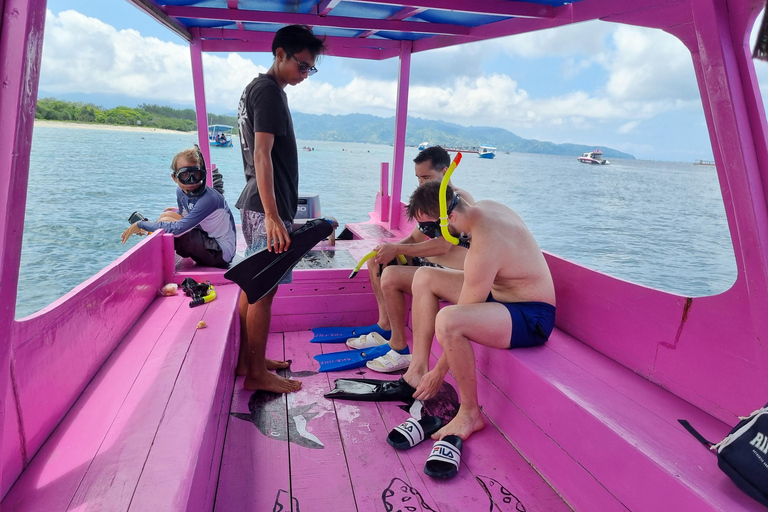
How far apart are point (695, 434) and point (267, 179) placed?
1908 millimetres

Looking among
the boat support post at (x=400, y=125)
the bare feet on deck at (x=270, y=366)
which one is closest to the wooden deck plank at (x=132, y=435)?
the bare feet on deck at (x=270, y=366)

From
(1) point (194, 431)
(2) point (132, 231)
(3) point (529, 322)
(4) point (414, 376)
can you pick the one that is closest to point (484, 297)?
A: (3) point (529, 322)

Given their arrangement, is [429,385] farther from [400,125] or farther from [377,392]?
[400,125]

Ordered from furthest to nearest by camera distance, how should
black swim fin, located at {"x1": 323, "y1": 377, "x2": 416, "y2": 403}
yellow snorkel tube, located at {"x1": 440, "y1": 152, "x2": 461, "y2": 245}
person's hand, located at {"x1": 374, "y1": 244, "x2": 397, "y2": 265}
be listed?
person's hand, located at {"x1": 374, "y1": 244, "x2": 397, "y2": 265} < black swim fin, located at {"x1": 323, "y1": 377, "x2": 416, "y2": 403} < yellow snorkel tube, located at {"x1": 440, "y1": 152, "x2": 461, "y2": 245}

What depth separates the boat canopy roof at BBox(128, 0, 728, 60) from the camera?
2395 millimetres

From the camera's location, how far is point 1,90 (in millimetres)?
1007

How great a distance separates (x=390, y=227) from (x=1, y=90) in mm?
4539

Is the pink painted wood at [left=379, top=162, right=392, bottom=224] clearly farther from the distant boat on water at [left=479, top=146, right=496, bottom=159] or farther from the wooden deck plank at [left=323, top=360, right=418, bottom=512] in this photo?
the distant boat on water at [left=479, top=146, right=496, bottom=159]

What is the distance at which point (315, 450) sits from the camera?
6.79 ft

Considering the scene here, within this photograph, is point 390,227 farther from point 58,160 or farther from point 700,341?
point 58,160

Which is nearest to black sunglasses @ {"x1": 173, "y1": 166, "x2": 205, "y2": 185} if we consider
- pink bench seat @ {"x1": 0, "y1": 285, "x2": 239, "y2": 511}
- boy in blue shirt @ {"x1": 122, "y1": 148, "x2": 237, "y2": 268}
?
boy in blue shirt @ {"x1": 122, "y1": 148, "x2": 237, "y2": 268}

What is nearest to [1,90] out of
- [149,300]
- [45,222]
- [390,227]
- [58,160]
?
[149,300]

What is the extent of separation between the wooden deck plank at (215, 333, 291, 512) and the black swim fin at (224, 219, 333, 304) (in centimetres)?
54

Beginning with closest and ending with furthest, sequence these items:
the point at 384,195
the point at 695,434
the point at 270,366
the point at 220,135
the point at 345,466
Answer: the point at 695,434, the point at 345,466, the point at 270,366, the point at 384,195, the point at 220,135
